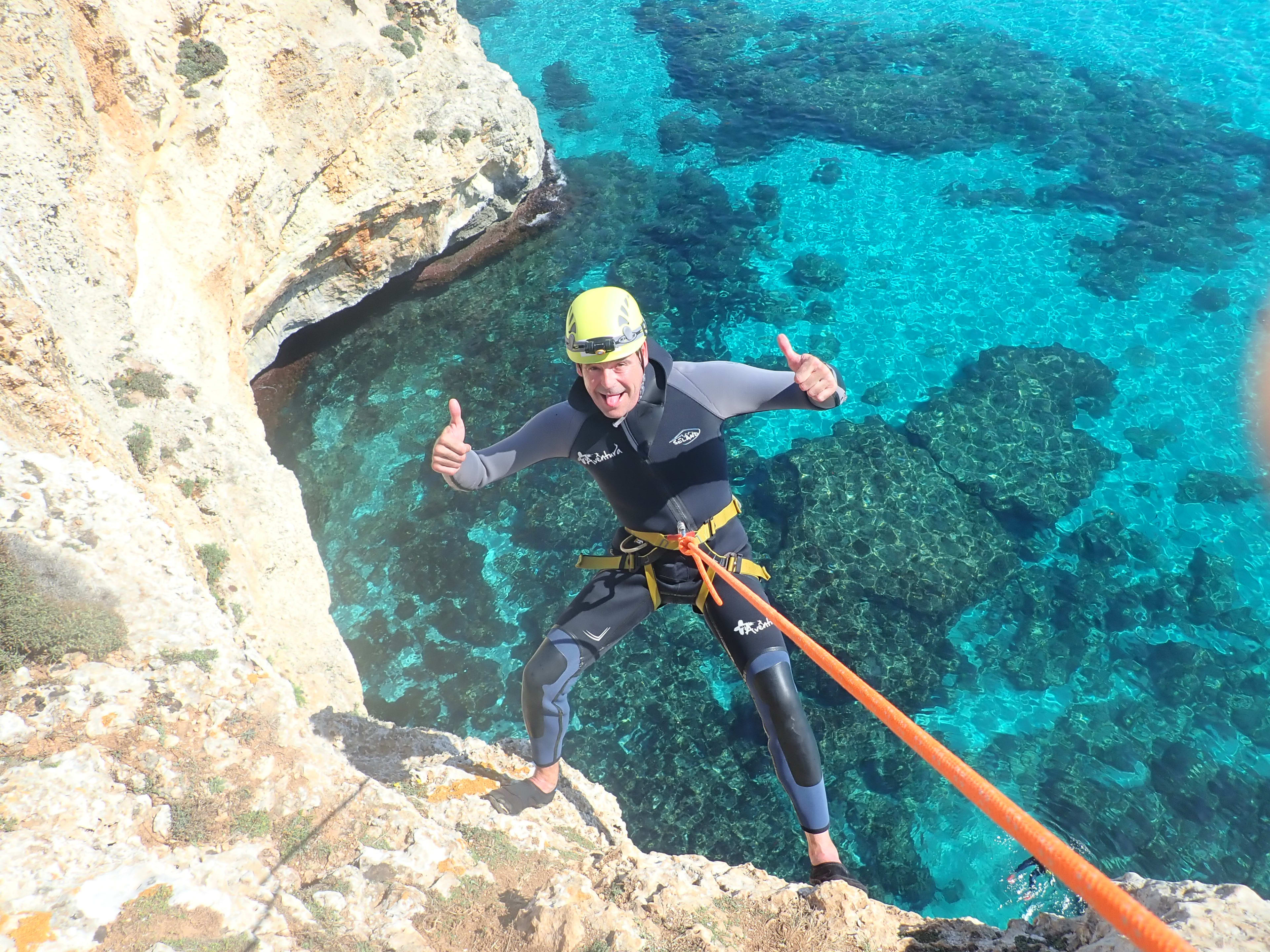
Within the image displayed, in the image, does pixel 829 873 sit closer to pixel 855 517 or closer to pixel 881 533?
pixel 881 533

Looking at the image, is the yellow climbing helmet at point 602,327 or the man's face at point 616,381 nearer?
the yellow climbing helmet at point 602,327

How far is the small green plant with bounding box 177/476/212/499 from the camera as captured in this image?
6430 millimetres

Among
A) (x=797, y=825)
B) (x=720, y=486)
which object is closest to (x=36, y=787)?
(x=720, y=486)

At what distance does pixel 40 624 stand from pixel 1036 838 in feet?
15.3

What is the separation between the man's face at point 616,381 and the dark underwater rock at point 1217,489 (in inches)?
337

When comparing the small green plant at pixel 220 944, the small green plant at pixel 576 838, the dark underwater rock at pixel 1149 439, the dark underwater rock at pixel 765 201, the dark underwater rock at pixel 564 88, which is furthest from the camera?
the dark underwater rock at pixel 564 88

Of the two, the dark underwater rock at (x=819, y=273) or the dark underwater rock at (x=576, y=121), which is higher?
the dark underwater rock at (x=576, y=121)

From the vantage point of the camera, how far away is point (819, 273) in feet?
45.3

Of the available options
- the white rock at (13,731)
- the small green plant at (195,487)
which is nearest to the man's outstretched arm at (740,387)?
the white rock at (13,731)

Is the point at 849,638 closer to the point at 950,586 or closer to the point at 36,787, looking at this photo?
the point at 950,586

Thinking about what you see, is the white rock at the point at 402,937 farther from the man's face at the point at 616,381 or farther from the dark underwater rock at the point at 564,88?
the dark underwater rock at the point at 564,88

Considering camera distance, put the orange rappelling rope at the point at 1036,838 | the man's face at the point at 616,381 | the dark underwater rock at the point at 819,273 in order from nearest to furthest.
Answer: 1. the orange rappelling rope at the point at 1036,838
2. the man's face at the point at 616,381
3. the dark underwater rock at the point at 819,273

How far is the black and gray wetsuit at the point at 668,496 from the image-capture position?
5098mm

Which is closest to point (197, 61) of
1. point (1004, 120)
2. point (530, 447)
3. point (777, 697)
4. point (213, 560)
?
point (213, 560)
